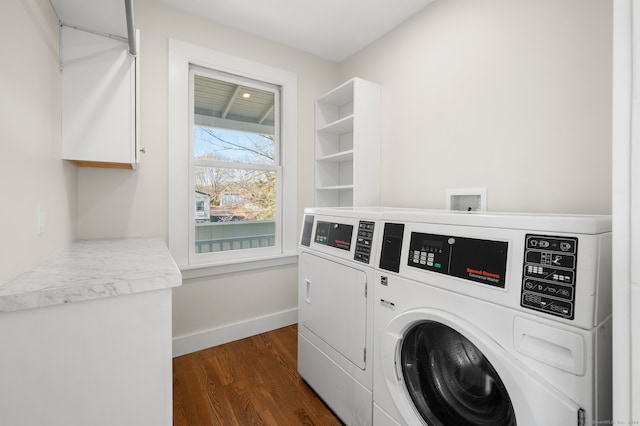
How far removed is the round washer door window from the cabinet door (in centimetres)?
172

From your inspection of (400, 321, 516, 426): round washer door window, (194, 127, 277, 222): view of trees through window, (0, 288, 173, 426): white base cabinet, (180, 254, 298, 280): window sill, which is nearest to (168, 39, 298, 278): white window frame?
(180, 254, 298, 280): window sill

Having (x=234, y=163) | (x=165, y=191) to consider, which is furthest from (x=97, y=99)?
(x=234, y=163)

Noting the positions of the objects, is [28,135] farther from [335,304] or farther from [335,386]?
[335,386]

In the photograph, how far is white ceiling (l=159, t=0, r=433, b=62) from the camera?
204 centimetres

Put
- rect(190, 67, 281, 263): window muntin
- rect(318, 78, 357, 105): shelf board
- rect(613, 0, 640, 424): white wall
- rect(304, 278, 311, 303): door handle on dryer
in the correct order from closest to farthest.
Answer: rect(613, 0, 640, 424): white wall
rect(304, 278, 311, 303): door handle on dryer
rect(190, 67, 281, 263): window muntin
rect(318, 78, 357, 105): shelf board

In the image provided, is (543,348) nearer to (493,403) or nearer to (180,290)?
(493,403)

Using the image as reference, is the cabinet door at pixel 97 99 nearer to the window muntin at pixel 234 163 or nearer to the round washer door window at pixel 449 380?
the window muntin at pixel 234 163

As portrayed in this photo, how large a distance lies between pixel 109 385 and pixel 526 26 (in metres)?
2.49

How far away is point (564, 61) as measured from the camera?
1.42 meters

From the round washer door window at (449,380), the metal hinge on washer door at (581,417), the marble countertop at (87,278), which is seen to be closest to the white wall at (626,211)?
the metal hinge on washer door at (581,417)

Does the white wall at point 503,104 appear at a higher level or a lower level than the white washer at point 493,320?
higher

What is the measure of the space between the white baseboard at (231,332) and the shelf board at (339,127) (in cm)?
178

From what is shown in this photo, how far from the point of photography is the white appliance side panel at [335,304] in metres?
1.36

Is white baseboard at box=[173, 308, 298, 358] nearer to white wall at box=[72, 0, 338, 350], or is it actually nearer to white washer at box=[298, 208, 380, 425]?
white wall at box=[72, 0, 338, 350]
